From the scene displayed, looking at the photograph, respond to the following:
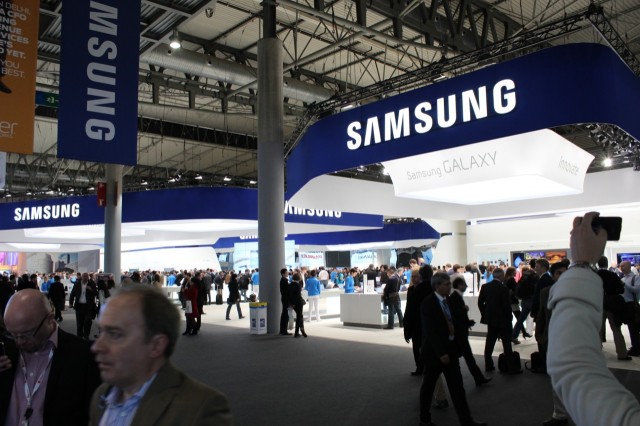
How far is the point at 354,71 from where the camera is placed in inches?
681

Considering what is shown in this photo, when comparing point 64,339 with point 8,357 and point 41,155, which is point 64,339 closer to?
point 8,357

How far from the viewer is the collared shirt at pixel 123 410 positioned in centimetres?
134

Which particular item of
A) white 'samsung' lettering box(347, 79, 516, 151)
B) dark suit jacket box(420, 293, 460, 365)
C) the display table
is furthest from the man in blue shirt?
dark suit jacket box(420, 293, 460, 365)

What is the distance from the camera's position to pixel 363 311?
1321 cm

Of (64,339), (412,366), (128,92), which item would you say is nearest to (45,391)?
(64,339)

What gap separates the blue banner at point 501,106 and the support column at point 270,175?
2.91 meters

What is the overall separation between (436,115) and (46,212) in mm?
14812

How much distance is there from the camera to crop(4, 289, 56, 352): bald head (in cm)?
216

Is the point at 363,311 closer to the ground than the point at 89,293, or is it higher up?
closer to the ground

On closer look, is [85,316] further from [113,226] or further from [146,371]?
[146,371]

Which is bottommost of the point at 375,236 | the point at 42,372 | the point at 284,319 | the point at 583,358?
the point at 284,319

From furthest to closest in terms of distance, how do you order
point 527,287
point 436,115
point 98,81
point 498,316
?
point 527,287 < point 436,115 < point 498,316 < point 98,81

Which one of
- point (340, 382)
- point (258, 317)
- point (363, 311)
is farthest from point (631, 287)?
point (258, 317)

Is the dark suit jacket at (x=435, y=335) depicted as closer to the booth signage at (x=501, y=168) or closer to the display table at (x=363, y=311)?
the booth signage at (x=501, y=168)
